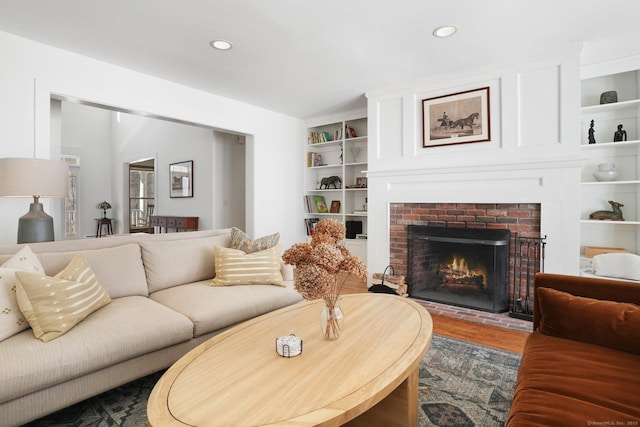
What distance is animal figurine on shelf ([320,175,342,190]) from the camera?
17.1 feet

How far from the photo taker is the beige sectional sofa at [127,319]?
146 centimetres

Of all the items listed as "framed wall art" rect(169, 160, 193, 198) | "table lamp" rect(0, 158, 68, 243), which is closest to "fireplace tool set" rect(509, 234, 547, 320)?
"table lamp" rect(0, 158, 68, 243)

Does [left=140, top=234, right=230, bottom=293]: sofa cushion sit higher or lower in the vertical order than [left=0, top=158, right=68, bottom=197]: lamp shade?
lower

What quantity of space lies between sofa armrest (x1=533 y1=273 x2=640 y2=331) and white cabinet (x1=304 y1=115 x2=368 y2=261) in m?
3.07

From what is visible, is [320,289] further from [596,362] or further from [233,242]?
[233,242]

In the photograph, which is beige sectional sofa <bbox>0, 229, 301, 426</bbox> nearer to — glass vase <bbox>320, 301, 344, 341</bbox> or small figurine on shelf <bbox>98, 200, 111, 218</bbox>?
glass vase <bbox>320, 301, 344, 341</bbox>

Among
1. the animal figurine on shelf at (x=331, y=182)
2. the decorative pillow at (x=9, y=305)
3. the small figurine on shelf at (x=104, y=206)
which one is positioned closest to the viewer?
the decorative pillow at (x=9, y=305)

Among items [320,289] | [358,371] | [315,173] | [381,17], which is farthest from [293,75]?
[358,371]

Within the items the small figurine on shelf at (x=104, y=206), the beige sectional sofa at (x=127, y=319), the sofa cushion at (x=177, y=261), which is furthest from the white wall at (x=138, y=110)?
the small figurine on shelf at (x=104, y=206)

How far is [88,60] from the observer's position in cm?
314

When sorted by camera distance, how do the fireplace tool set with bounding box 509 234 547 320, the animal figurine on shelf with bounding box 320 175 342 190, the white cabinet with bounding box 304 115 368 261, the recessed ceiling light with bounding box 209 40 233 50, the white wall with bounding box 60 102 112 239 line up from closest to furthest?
1. the recessed ceiling light with bounding box 209 40 233 50
2. the fireplace tool set with bounding box 509 234 547 320
3. the white cabinet with bounding box 304 115 368 261
4. the animal figurine on shelf with bounding box 320 175 342 190
5. the white wall with bounding box 60 102 112 239

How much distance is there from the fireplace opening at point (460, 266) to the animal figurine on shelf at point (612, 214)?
2.87 feet

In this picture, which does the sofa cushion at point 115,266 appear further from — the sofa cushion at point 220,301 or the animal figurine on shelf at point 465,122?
the animal figurine on shelf at point 465,122

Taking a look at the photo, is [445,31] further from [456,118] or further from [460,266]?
[460,266]
